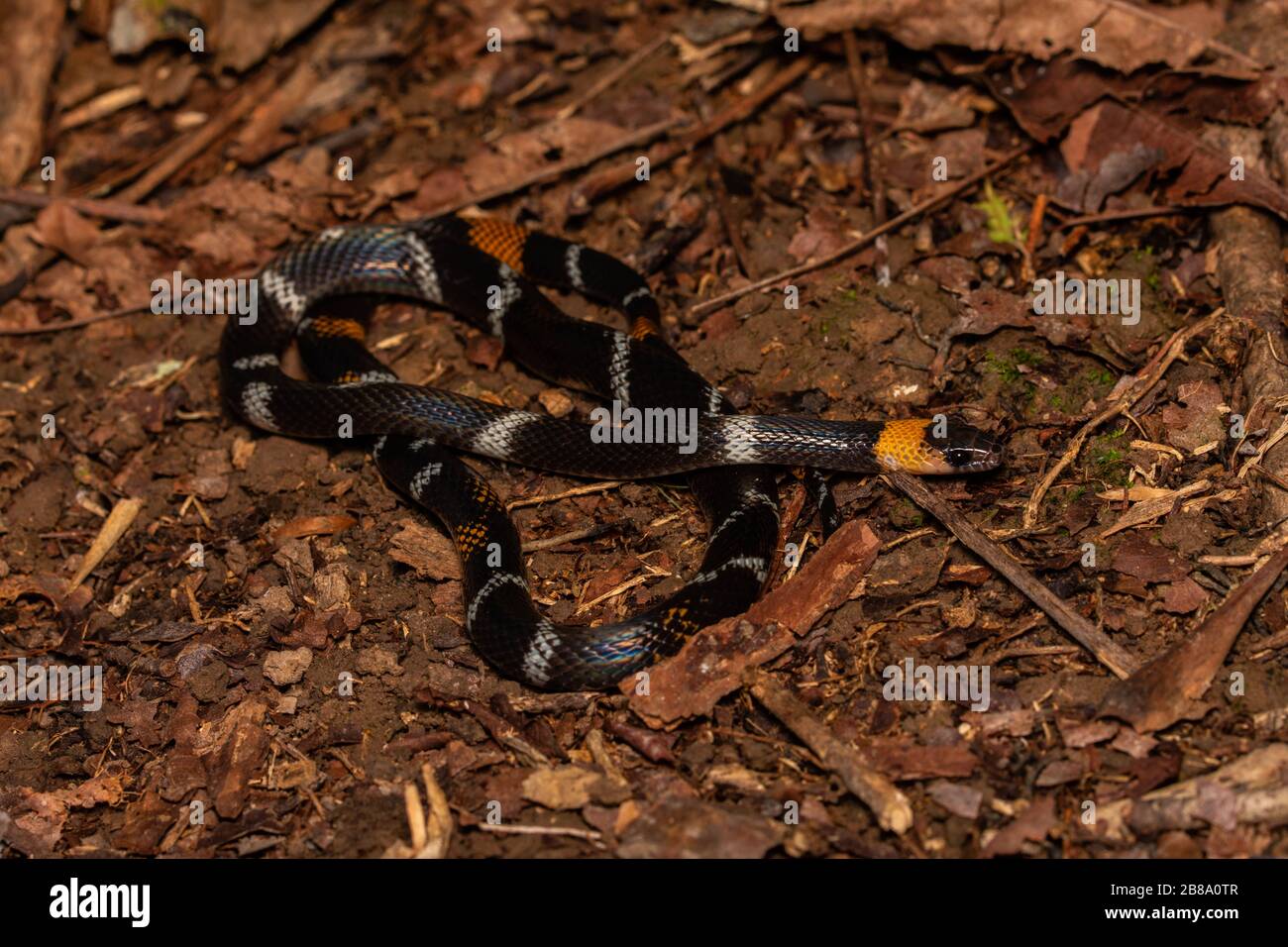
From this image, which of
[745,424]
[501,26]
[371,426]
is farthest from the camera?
[501,26]

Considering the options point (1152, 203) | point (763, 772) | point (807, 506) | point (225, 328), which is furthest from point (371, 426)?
point (1152, 203)

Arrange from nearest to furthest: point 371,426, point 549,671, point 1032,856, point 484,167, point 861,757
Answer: point 1032,856 < point 861,757 < point 549,671 < point 371,426 < point 484,167

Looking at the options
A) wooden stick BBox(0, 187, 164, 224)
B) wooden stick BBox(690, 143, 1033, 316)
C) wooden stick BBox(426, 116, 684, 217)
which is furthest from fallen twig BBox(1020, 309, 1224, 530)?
wooden stick BBox(0, 187, 164, 224)

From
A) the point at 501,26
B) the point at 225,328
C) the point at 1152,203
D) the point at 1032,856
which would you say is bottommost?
the point at 1032,856

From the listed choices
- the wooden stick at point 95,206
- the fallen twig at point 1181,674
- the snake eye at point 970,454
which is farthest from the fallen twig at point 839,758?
the wooden stick at point 95,206

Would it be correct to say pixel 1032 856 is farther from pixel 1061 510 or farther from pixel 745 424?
pixel 745 424

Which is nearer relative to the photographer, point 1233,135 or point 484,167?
point 1233,135
